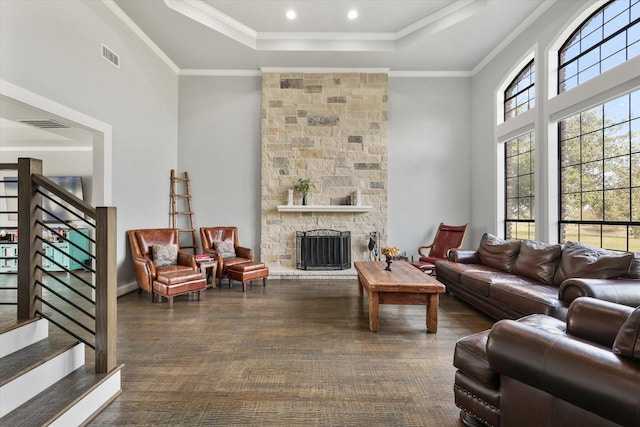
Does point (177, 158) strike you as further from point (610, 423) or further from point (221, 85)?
point (610, 423)

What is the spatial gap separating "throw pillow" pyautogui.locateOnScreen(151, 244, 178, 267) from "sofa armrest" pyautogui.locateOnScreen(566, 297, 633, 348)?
4.66 metres

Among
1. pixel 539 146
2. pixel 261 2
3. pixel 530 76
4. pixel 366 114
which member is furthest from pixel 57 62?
pixel 530 76

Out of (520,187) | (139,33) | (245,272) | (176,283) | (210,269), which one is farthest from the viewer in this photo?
(520,187)

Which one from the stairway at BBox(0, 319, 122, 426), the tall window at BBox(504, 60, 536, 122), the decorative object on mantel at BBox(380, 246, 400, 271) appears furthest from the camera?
the tall window at BBox(504, 60, 536, 122)

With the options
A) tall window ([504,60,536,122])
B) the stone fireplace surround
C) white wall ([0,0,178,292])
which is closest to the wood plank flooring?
white wall ([0,0,178,292])

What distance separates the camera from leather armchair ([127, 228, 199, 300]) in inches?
169

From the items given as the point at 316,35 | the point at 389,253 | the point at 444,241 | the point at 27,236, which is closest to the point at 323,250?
the point at 444,241

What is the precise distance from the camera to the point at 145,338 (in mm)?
3074

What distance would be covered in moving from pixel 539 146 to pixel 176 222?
6122 mm

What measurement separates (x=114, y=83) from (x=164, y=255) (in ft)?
8.07

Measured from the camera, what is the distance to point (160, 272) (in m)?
4.29

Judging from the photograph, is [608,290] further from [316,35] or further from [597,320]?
[316,35]

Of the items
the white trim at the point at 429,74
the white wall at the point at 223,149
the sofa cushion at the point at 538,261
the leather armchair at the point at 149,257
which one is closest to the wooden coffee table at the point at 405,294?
the sofa cushion at the point at 538,261

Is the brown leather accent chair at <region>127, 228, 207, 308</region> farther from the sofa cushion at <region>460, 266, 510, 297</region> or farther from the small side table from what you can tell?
the sofa cushion at <region>460, 266, 510, 297</region>
